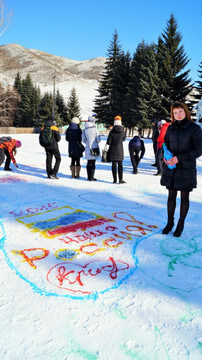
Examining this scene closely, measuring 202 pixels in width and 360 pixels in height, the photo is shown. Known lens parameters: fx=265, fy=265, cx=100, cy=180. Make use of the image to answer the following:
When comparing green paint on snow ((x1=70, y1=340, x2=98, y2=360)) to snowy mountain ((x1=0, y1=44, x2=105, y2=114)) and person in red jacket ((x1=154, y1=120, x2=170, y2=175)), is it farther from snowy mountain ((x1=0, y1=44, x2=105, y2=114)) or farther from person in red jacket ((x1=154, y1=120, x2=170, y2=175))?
snowy mountain ((x1=0, y1=44, x2=105, y2=114))

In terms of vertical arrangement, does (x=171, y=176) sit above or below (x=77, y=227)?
above

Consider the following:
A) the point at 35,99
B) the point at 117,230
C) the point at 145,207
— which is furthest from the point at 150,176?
the point at 35,99

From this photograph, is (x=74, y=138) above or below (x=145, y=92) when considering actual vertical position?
below

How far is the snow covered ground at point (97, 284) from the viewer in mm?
1780

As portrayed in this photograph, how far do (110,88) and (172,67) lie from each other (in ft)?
35.0

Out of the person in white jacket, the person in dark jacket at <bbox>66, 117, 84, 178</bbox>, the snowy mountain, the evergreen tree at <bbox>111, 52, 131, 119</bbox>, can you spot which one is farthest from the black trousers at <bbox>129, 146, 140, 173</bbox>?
the snowy mountain

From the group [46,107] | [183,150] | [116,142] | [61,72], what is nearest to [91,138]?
[116,142]

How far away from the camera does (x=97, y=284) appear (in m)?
2.41

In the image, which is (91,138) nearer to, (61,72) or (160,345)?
(160,345)

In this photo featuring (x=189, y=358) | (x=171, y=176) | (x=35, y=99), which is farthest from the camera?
(x=35, y=99)

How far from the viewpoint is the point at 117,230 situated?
12.1ft

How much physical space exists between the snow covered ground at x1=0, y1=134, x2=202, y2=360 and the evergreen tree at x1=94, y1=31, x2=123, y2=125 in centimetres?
3657

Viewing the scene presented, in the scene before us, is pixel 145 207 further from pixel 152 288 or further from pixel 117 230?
pixel 152 288

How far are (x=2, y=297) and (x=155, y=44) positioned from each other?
40266mm
